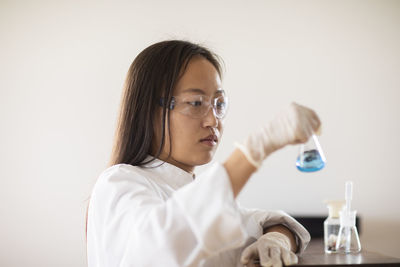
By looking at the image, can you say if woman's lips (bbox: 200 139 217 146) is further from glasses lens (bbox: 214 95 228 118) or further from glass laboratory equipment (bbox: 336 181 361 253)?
glass laboratory equipment (bbox: 336 181 361 253)

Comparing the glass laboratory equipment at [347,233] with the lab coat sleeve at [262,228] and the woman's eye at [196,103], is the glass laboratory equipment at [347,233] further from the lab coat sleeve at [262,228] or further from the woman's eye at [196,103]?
the woman's eye at [196,103]

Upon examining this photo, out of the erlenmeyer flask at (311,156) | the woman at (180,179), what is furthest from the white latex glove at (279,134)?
the erlenmeyer flask at (311,156)

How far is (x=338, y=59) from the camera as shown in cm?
268

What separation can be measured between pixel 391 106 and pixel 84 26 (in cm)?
216

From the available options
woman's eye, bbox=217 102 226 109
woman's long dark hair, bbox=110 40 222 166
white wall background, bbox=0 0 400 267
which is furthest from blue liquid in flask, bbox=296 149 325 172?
white wall background, bbox=0 0 400 267

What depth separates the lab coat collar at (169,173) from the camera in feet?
3.49

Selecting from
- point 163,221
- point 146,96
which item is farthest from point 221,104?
point 163,221

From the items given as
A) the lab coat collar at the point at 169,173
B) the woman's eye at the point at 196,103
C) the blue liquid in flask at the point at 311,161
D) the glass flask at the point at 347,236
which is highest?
the woman's eye at the point at 196,103

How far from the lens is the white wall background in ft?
8.32

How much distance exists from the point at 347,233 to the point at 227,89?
172 centimetres

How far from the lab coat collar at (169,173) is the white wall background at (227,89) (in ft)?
5.03

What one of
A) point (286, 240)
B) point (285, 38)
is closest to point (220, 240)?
point (286, 240)

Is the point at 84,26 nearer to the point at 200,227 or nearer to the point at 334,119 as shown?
the point at 334,119

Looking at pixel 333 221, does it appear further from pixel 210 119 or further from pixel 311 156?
pixel 210 119
